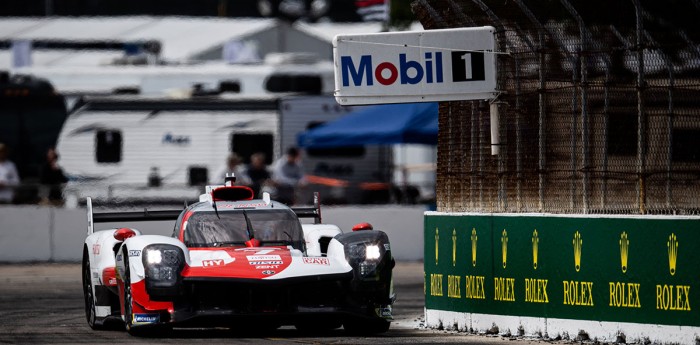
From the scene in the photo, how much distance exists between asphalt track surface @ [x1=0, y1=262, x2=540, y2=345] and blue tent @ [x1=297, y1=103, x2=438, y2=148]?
3.92 metres

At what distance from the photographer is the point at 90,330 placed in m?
14.0

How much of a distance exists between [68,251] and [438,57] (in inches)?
507

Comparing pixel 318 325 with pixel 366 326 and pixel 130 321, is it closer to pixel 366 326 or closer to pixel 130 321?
pixel 366 326

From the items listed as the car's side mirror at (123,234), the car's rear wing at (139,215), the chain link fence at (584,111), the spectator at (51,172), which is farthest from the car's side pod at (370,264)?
the spectator at (51,172)

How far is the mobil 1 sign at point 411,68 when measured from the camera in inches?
526

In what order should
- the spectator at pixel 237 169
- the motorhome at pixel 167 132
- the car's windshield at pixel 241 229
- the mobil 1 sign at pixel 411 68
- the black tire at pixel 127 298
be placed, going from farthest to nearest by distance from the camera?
1. the motorhome at pixel 167 132
2. the spectator at pixel 237 169
3. the car's windshield at pixel 241 229
4. the mobil 1 sign at pixel 411 68
5. the black tire at pixel 127 298

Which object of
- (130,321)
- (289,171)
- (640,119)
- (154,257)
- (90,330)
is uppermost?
(640,119)

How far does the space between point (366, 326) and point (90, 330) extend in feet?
7.86

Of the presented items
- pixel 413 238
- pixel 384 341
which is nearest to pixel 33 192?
pixel 413 238

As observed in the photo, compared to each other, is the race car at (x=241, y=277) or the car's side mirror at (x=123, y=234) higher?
the car's side mirror at (x=123, y=234)

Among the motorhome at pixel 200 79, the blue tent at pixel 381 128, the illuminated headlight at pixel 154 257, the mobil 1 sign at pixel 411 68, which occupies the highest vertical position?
the motorhome at pixel 200 79

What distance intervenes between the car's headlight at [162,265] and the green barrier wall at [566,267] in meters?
2.51

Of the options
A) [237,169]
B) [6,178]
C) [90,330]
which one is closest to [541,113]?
[90,330]

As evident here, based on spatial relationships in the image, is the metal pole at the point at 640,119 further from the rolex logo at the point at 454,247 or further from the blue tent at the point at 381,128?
the blue tent at the point at 381,128
